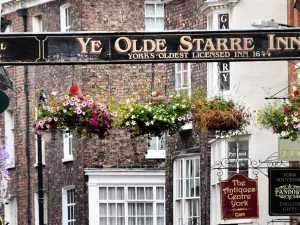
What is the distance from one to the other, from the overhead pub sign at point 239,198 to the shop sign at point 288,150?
91cm

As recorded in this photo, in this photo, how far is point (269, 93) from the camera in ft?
130

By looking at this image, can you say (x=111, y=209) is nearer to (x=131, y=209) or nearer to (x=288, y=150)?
(x=131, y=209)

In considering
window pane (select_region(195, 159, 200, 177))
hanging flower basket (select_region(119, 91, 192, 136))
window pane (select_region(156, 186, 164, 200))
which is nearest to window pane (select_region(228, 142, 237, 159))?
window pane (select_region(195, 159, 200, 177))

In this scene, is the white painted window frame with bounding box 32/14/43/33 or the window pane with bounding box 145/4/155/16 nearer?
the window pane with bounding box 145/4/155/16

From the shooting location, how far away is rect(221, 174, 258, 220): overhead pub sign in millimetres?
34906

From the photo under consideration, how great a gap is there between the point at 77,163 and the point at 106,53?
1231 inches

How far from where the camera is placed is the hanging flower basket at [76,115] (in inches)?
1144

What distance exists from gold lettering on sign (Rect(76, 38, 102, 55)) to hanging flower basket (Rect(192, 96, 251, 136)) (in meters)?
7.15

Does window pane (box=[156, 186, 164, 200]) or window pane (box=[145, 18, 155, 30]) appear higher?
window pane (box=[145, 18, 155, 30])

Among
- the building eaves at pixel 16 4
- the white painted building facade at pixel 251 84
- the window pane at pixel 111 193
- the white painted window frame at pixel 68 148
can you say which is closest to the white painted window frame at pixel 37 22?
the building eaves at pixel 16 4

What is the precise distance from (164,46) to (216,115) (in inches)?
307

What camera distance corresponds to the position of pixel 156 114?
98.3 feet

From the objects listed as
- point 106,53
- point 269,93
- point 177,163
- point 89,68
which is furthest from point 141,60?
point 89,68

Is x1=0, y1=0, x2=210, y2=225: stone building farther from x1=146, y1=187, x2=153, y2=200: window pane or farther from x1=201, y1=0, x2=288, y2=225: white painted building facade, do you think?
x1=201, y1=0, x2=288, y2=225: white painted building facade
